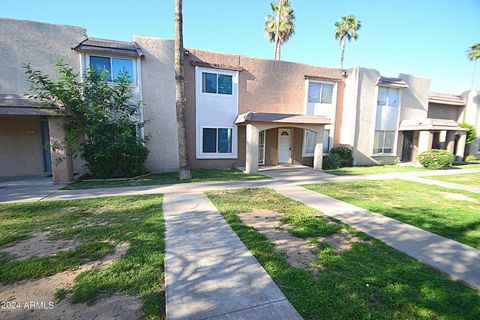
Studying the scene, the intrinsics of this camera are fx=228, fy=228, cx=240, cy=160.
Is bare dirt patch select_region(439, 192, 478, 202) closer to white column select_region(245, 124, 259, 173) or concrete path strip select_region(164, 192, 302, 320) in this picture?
white column select_region(245, 124, 259, 173)

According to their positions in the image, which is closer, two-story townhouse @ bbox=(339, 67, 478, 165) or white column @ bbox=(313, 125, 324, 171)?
white column @ bbox=(313, 125, 324, 171)

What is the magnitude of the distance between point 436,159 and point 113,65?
20.8 m

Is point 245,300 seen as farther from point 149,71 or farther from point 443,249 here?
point 149,71

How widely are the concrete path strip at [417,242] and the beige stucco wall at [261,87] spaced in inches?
350

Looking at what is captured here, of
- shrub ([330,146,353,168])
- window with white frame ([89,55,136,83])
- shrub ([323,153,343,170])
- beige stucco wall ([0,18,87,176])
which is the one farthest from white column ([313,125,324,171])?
beige stucco wall ([0,18,87,176])

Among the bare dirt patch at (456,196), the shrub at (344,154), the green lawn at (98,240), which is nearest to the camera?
the green lawn at (98,240)

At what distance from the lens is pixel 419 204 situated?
22.9ft

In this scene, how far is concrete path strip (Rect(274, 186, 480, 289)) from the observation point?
349cm

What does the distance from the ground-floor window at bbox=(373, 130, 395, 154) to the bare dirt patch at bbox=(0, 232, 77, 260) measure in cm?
1906

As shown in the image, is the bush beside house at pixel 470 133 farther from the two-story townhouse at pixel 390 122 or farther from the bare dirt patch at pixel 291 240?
the bare dirt patch at pixel 291 240

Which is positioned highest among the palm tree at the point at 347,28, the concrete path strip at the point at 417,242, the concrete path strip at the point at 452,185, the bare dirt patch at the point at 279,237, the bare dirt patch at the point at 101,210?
the palm tree at the point at 347,28

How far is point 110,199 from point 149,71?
7941mm

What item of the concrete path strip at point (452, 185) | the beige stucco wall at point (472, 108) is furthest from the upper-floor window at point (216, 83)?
the beige stucco wall at point (472, 108)

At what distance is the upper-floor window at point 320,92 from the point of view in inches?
622
